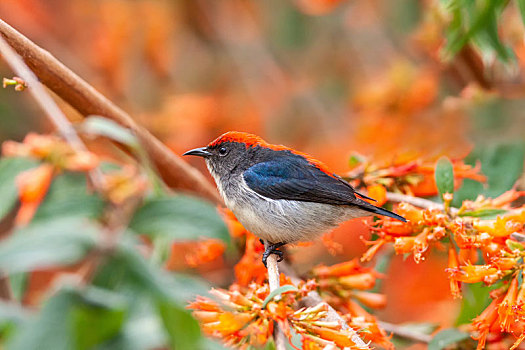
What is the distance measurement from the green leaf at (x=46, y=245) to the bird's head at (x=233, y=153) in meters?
1.69

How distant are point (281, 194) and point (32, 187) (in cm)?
141

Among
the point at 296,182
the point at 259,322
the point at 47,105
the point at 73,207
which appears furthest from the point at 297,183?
the point at 73,207

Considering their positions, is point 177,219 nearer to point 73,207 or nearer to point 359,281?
point 73,207

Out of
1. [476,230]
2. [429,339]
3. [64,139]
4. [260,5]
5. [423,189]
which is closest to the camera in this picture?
[64,139]

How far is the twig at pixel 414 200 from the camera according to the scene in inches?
84.3

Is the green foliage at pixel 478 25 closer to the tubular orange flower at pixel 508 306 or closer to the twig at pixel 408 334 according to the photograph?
the tubular orange flower at pixel 508 306

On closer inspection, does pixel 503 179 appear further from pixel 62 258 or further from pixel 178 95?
pixel 178 95

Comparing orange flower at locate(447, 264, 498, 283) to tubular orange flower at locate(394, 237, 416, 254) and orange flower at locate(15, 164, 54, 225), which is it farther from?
orange flower at locate(15, 164, 54, 225)

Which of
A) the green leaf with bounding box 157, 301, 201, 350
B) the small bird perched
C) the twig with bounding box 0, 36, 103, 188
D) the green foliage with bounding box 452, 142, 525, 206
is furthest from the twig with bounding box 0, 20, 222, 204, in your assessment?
the green foliage with bounding box 452, 142, 525, 206

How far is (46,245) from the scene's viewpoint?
3.08 ft

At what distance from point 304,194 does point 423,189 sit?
532 millimetres

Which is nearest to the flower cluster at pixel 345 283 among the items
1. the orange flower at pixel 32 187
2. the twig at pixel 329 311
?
the twig at pixel 329 311

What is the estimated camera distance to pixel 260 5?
6672 millimetres

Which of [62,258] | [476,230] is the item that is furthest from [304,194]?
[62,258]
